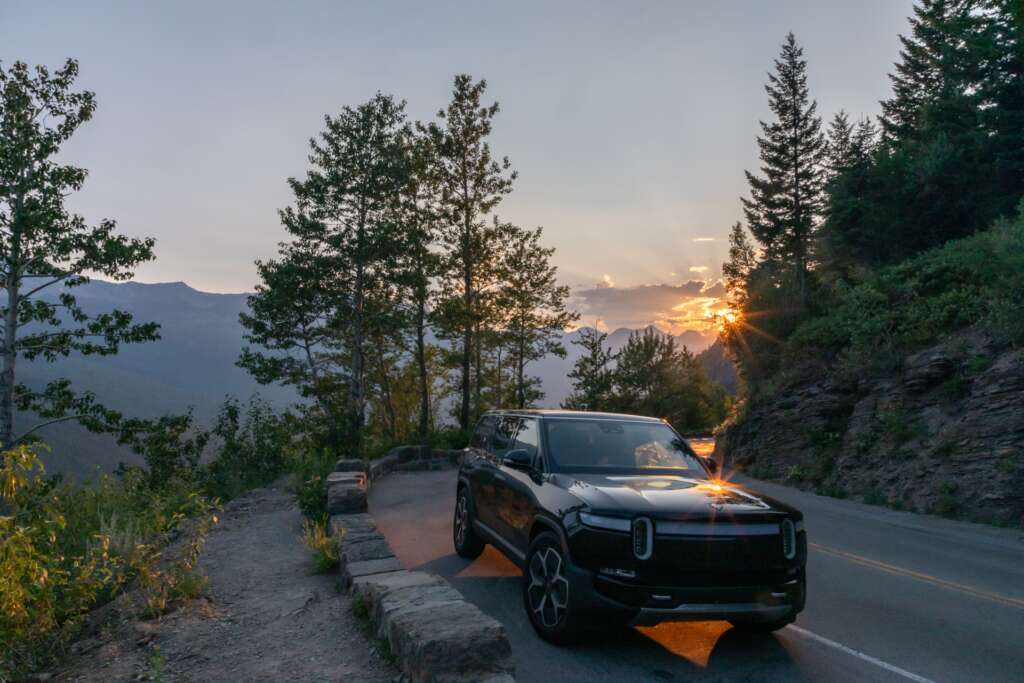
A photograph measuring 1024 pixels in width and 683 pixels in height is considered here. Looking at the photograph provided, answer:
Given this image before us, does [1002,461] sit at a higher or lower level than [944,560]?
higher

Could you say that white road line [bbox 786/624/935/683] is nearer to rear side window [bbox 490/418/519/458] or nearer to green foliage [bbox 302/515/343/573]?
rear side window [bbox 490/418/519/458]

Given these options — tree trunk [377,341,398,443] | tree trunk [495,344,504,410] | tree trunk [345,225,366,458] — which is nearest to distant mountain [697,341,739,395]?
tree trunk [495,344,504,410]

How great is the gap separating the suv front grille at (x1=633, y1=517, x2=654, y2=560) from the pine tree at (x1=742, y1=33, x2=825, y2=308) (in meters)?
33.3

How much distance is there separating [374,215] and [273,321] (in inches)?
294

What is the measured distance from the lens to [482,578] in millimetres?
7375

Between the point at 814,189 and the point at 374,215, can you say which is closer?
the point at 374,215

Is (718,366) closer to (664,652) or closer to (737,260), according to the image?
(737,260)

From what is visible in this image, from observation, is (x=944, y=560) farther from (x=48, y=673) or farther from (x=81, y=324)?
(x=81, y=324)

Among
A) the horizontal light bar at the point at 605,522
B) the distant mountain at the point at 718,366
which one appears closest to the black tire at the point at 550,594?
the horizontal light bar at the point at 605,522

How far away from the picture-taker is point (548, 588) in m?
5.30

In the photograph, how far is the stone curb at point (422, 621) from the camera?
3.91 meters

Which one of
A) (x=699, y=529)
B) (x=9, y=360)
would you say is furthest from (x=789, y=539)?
(x=9, y=360)

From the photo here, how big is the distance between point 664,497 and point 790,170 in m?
35.5

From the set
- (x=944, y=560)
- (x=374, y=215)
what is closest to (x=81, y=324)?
(x=374, y=215)
